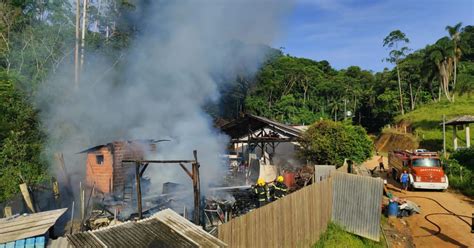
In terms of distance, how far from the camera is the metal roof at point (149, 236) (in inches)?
220

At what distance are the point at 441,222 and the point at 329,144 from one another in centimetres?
723

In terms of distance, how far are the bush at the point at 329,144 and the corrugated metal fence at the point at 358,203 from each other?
7557 millimetres

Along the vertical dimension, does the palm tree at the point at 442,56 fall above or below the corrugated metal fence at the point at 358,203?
above

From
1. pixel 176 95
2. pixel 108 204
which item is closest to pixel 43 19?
pixel 176 95

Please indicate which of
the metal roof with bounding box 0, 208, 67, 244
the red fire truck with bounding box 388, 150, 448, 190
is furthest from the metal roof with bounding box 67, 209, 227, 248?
the red fire truck with bounding box 388, 150, 448, 190

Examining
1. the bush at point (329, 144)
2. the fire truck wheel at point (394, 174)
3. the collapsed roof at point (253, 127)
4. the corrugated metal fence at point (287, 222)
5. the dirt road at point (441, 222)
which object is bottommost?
the dirt road at point (441, 222)

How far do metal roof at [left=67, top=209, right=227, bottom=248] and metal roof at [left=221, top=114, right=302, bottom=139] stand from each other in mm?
15038

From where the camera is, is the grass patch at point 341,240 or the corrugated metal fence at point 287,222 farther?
the grass patch at point 341,240

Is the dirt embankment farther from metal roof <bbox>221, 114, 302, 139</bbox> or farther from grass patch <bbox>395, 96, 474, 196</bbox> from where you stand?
metal roof <bbox>221, 114, 302, 139</bbox>

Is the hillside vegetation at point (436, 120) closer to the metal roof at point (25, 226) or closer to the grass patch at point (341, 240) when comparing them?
the grass patch at point (341, 240)

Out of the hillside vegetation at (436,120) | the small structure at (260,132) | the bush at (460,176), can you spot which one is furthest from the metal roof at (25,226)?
the hillside vegetation at (436,120)

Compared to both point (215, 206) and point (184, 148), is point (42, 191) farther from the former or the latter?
point (215, 206)

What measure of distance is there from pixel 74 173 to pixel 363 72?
234 ft

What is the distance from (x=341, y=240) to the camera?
10375 millimetres
